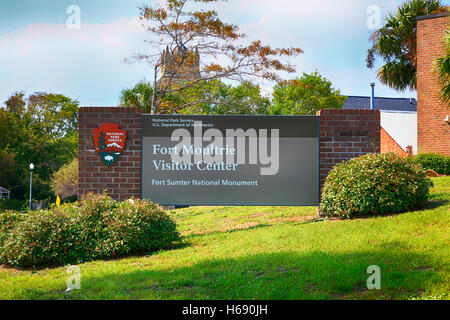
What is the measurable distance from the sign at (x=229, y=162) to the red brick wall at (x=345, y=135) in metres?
0.36

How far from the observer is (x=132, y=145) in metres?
11.0

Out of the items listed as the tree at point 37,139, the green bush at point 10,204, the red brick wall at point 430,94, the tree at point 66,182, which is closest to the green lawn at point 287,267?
the red brick wall at point 430,94

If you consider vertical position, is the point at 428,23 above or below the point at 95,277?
above

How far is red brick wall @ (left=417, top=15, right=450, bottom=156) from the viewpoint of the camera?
2022 cm

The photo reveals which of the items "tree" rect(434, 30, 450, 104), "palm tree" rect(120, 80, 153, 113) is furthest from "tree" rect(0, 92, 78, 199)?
"tree" rect(434, 30, 450, 104)

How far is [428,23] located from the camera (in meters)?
21.0

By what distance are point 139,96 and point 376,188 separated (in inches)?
814

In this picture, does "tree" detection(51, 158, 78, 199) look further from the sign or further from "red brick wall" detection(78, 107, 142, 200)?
the sign

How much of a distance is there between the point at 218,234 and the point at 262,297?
4.97 metres

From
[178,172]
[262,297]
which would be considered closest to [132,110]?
[178,172]

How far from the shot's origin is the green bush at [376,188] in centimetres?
928

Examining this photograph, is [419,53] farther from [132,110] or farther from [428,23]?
[132,110]

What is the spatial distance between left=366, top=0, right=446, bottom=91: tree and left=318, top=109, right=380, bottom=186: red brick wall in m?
16.9

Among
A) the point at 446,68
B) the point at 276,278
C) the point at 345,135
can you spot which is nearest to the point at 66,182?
the point at 446,68
